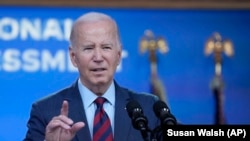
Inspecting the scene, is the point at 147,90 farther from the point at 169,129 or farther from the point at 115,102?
the point at 169,129

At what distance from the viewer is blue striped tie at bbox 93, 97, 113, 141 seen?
1953 millimetres

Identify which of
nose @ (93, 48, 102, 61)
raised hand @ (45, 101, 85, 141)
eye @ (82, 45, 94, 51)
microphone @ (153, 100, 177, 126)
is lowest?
raised hand @ (45, 101, 85, 141)

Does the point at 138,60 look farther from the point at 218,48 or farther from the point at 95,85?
the point at 95,85

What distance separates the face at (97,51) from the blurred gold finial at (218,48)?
1.03 m

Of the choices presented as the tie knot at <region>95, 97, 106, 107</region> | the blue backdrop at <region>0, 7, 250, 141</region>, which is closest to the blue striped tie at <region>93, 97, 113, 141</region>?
the tie knot at <region>95, 97, 106, 107</region>

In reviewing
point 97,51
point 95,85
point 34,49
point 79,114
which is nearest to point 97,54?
point 97,51

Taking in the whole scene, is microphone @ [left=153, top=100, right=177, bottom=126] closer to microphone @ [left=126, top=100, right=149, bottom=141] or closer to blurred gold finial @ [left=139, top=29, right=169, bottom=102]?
microphone @ [left=126, top=100, right=149, bottom=141]

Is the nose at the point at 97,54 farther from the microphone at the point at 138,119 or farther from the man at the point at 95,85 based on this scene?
the microphone at the point at 138,119

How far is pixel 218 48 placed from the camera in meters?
2.96

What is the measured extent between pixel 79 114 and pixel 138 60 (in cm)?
94

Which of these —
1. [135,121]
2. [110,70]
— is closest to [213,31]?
[110,70]

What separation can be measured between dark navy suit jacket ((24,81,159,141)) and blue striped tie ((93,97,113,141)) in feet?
0.09

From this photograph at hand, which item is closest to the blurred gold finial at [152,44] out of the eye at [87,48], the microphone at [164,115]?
the eye at [87,48]

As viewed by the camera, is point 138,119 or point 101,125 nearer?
point 138,119
